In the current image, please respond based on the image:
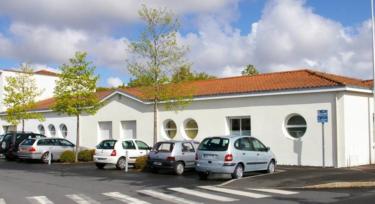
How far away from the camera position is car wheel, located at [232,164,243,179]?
17.7 meters

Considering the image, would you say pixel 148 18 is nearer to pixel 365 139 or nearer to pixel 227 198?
pixel 365 139

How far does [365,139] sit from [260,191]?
984 centimetres

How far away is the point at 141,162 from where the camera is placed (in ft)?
72.0

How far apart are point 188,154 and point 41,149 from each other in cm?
1104

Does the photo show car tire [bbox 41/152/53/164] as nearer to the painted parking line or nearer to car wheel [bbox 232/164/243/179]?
car wheel [bbox 232/164/243/179]

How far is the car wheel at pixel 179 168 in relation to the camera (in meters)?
20.0

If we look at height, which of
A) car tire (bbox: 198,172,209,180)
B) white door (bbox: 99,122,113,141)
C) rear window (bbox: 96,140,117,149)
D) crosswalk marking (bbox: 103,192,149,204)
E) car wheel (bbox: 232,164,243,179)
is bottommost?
crosswalk marking (bbox: 103,192,149,204)

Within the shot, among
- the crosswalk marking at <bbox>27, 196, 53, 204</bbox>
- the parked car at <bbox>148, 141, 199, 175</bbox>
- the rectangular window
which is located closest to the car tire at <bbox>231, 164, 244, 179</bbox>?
the parked car at <bbox>148, 141, 199, 175</bbox>

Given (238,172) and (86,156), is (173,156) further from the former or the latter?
(86,156)

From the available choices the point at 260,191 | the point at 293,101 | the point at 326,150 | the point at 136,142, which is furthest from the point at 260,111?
the point at 260,191

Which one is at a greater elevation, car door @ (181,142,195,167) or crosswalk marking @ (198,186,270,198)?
car door @ (181,142,195,167)

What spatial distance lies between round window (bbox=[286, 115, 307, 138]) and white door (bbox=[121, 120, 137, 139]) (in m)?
10.6

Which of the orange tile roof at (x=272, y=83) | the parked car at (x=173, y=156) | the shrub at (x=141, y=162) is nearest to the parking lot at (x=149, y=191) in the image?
the parked car at (x=173, y=156)

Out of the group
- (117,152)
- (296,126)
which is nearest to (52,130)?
(117,152)
